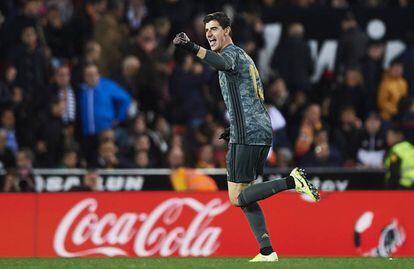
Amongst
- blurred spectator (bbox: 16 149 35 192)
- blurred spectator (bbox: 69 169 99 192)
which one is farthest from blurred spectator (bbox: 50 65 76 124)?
blurred spectator (bbox: 69 169 99 192)

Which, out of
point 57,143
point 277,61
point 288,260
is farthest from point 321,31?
point 288,260

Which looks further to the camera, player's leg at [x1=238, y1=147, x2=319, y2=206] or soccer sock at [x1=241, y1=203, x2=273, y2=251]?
soccer sock at [x1=241, y1=203, x2=273, y2=251]

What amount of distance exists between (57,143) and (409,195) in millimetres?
5048

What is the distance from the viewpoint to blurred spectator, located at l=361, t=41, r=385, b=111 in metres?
20.2

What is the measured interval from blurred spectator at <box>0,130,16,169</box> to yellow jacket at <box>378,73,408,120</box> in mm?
5974

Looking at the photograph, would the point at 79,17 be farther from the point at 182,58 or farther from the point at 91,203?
the point at 91,203

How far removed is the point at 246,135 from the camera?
→ 11.6 m

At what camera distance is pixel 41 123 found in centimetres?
1781

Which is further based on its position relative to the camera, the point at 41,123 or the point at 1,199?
the point at 41,123

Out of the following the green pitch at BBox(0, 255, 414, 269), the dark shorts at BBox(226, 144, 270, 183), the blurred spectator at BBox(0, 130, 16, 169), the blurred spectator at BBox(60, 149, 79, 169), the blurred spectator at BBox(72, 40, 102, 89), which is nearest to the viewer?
the green pitch at BBox(0, 255, 414, 269)

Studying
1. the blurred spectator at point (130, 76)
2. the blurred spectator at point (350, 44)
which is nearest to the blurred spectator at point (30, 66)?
the blurred spectator at point (130, 76)

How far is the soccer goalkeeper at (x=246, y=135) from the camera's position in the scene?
37.7 feet

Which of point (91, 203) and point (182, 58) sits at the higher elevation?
point (182, 58)

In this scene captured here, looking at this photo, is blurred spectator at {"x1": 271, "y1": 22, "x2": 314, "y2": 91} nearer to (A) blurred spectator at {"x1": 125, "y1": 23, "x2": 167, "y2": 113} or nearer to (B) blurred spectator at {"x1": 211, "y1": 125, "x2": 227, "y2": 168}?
(A) blurred spectator at {"x1": 125, "y1": 23, "x2": 167, "y2": 113}
